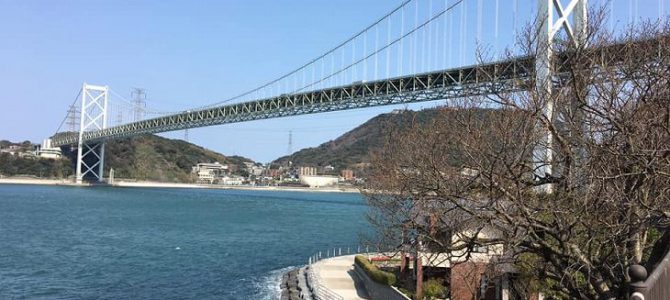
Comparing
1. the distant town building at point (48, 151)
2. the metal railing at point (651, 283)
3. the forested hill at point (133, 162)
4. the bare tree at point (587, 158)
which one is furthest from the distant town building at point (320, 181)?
the metal railing at point (651, 283)

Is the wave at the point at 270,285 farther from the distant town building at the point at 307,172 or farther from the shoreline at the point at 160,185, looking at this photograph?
the distant town building at the point at 307,172

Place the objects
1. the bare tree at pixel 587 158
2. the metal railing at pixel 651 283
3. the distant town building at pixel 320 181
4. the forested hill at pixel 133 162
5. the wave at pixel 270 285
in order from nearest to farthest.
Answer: the metal railing at pixel 651 283 < the bare tree at pixel 587 158 < the wave at pixel 270 285 < the forested hill at pixel 133 162 < the distant town building at pixel 320 181

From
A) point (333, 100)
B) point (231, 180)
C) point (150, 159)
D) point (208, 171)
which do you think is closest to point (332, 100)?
point (333, 100)

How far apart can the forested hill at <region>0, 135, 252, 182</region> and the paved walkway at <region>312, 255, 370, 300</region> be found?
3527 inches

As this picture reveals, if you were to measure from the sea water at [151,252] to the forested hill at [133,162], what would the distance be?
208 ft

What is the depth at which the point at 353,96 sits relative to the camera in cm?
5384

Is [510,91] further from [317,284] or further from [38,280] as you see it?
[38,280]

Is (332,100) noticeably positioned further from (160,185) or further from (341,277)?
(160,185)

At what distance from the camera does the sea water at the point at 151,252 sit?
76.4 feet

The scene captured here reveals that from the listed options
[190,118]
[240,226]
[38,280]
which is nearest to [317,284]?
[38,280]

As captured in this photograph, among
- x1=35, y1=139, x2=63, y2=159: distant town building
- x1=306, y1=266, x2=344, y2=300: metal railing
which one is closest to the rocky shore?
x1=306, y1=266, x2=344, y2=300: metal railing

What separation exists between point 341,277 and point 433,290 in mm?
6745

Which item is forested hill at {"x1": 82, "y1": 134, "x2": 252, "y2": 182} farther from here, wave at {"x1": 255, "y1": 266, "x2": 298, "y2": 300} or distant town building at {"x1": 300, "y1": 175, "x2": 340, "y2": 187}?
wave at {"x1": 255, "y1": 266, "x2": 298, "y2": 300}

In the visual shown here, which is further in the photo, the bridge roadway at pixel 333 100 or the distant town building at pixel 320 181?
the distant town building at pixel 320 181
